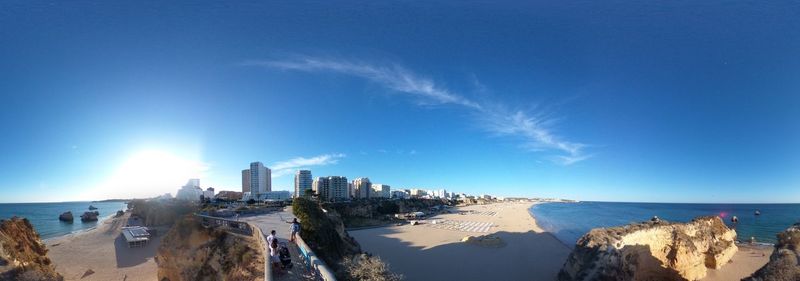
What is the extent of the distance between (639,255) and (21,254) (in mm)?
25959

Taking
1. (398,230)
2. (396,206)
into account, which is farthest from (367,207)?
(398,230)

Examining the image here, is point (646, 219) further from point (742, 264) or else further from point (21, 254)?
point (21, 254)

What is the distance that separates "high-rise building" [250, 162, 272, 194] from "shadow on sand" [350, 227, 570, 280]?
100 metres

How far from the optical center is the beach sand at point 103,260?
75.4 ft

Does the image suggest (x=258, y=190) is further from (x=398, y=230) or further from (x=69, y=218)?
(x=398, y=230)

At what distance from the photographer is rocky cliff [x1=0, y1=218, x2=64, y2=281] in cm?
1102

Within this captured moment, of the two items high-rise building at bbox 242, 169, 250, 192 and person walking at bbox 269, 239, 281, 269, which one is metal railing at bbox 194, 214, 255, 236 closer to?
person walking at bbox 269, 239, 281, 269

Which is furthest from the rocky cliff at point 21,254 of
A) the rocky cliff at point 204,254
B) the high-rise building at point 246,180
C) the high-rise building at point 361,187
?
the high-rise building at point 361,187

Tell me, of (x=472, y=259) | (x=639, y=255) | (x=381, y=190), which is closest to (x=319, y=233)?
(x=472, y=259)

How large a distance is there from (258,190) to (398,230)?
9608 centimetres

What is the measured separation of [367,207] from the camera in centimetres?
5991

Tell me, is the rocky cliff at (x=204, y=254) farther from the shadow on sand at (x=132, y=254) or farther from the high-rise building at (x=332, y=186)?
the high-rise building at (x=332, y=186)

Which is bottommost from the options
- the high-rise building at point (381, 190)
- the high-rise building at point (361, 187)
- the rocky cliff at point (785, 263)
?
the high-rise building at point (381, 190)

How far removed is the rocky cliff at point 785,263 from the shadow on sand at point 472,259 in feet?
30.0
